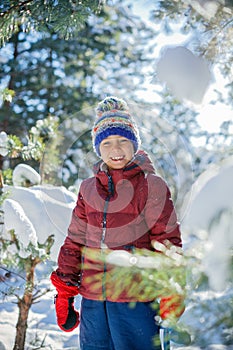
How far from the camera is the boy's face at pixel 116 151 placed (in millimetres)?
1843

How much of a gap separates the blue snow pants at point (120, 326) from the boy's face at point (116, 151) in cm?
57

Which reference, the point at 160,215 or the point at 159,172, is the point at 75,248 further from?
the point at 159,172

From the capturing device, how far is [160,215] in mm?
1703

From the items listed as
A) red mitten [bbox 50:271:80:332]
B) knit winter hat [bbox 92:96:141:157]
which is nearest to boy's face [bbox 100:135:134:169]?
knit winter hat [bbox 92:96:141:157]

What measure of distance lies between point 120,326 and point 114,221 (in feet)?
1.33

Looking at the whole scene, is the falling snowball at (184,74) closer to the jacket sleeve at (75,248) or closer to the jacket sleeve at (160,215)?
the jacket sleeve at (160,215)

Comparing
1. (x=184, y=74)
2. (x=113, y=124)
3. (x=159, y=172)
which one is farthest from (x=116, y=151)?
(x=159, y=172)

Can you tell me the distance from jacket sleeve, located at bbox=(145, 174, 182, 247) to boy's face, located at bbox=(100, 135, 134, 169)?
142 millimetres

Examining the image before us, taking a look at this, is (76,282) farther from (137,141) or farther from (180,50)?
(180,50)

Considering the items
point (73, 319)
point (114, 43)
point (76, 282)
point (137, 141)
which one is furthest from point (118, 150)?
point (114, 43)

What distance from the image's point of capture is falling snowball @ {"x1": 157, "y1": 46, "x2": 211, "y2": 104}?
1269 millimetres

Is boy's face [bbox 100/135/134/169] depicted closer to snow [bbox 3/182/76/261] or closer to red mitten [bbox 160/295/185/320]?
red mitten [bbox 160/295/185/320]

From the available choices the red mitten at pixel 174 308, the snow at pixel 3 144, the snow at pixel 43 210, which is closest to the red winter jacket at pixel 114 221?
the red mitten at pixel 174 308

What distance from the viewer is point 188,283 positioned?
2.53ft
